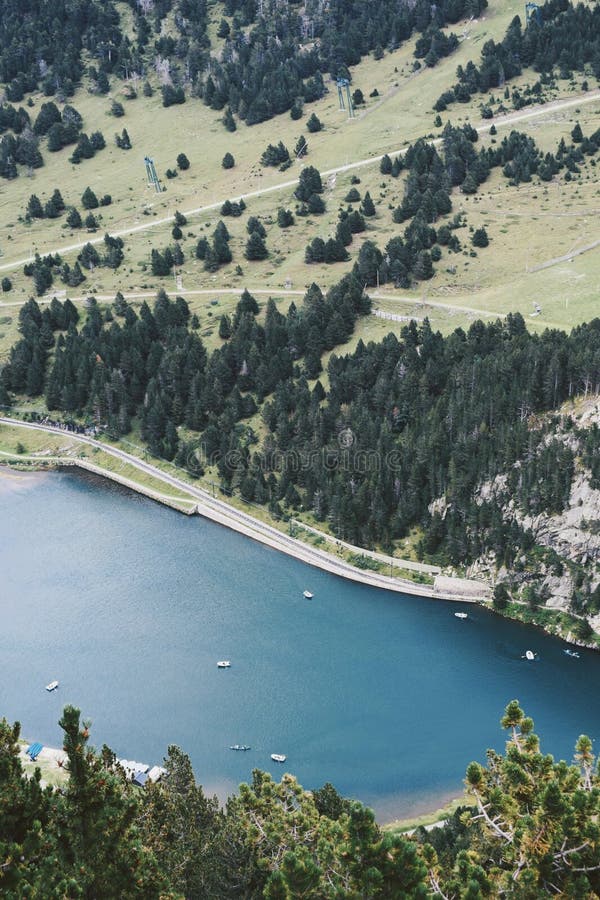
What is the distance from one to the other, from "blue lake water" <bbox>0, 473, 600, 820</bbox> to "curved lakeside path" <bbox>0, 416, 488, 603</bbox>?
1.60 m

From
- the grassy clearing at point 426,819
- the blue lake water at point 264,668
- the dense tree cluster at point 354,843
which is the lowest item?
the grassy clearing at point 426,819

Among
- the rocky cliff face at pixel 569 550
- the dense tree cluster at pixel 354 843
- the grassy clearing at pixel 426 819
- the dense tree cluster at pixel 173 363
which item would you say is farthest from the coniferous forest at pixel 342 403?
the dense tree cluster at pixel 354 843

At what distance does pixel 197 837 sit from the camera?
64125mm

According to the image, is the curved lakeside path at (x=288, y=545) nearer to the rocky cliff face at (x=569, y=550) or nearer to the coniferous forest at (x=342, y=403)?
the coniferous forest at (x=342, y=403)

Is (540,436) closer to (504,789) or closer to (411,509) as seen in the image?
(411,509)

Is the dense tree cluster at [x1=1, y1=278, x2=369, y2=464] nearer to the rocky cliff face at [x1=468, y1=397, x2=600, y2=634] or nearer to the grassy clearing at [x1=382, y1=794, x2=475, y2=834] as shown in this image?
the rocky cliff face at [x1=468, y1=397, x2=600, y2=634]

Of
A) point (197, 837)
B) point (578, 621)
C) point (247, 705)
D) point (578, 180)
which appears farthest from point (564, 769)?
point (578, 180)

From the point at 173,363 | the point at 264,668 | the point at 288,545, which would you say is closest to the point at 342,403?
the point at 288,545

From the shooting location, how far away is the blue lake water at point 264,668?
9950 cm

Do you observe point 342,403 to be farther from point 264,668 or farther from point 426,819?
point 426,819

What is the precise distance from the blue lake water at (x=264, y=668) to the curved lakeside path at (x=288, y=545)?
5.26 feet

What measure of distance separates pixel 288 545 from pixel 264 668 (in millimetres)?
29399

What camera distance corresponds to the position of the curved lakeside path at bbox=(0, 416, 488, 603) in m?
127

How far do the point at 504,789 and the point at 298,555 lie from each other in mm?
96962
